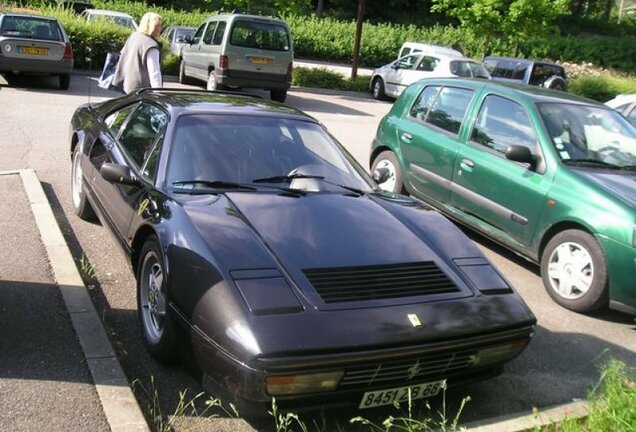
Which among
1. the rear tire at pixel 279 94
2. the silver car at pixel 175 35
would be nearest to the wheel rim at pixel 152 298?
the rear tire at pixel 279 94

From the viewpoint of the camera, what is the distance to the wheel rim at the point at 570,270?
5.34 m

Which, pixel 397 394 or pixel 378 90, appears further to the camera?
pixel 378 90

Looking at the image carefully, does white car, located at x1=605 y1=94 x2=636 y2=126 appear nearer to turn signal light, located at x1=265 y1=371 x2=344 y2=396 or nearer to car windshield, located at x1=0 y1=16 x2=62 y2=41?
turn signal light, located at x1=265 y1=371 x2=344 y2=396

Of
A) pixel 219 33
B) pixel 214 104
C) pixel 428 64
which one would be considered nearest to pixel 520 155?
pixel 214 104

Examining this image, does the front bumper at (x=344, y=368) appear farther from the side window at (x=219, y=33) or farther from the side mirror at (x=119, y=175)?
the side window at (x=219, y=33)

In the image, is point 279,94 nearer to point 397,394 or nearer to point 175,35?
point 175,35

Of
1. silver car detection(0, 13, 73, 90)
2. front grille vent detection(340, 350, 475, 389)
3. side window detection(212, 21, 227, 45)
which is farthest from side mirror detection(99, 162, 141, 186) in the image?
side window detection(212, 21, 227, 45)

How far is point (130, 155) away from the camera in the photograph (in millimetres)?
4941

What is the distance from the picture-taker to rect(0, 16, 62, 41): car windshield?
563 inches

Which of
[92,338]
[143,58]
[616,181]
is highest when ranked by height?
[143,58]

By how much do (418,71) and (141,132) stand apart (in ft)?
52.5

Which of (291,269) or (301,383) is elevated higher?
(291,269)

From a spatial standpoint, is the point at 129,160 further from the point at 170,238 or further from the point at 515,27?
the point at 515,27

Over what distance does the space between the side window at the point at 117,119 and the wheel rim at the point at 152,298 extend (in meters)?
1.81
